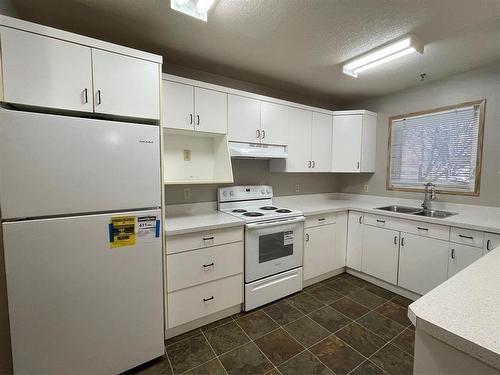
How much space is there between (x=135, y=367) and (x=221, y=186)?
172 centimetres

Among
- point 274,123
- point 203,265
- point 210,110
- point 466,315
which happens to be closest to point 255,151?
point 274,123

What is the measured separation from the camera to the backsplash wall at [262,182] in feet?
7.86

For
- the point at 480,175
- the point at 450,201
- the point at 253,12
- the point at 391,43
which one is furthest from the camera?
the point at 450,201

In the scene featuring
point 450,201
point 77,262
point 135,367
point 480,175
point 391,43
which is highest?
point 391,43

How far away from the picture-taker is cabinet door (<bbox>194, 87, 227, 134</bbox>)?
213 cm

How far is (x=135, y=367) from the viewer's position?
1571 millimetres

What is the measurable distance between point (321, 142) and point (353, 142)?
454 mm

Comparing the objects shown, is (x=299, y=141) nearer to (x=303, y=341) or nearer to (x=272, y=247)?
(x=272, y=247)

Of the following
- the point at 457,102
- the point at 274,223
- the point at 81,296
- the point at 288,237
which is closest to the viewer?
the point at 81,296

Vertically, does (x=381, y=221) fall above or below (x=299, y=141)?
below

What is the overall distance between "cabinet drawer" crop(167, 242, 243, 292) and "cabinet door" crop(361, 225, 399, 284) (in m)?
1.66

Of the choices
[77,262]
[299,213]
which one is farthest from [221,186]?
[77,262]

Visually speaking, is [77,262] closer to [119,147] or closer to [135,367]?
[119,147]

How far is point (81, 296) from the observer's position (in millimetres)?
1364
